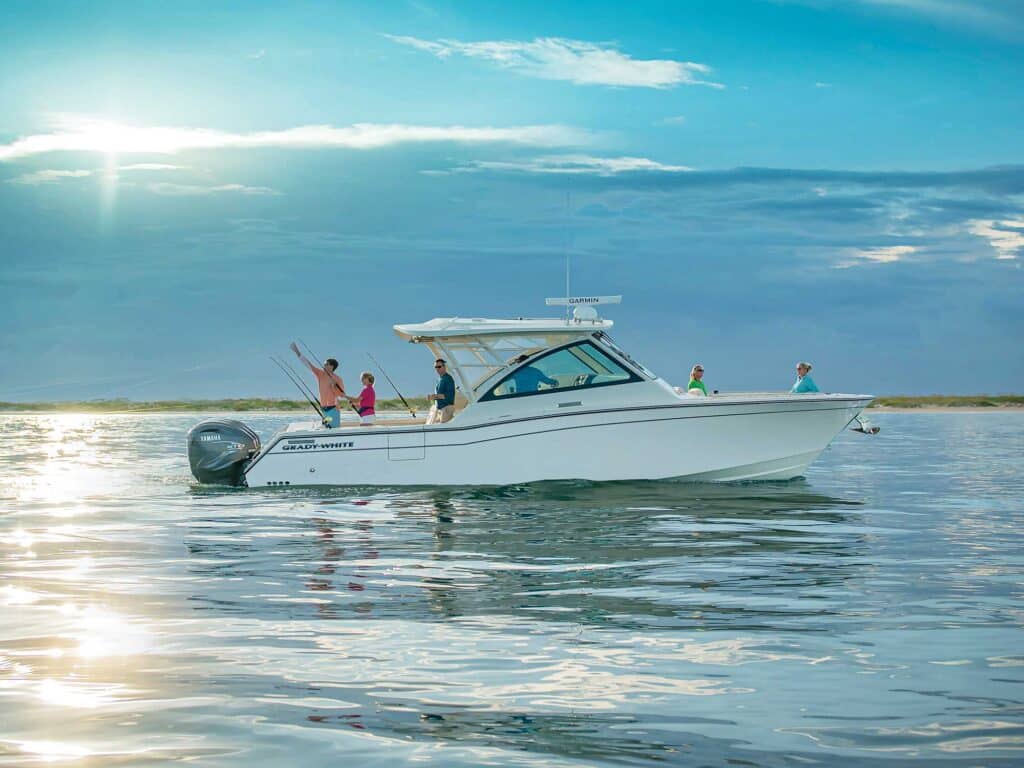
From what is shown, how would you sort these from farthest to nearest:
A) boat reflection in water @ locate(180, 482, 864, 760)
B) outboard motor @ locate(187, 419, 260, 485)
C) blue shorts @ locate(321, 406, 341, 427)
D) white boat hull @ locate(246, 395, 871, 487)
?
1. outboard motor @ locate(187, 419, 260, 485)
2. blue shorts @ locate(321, 406, 341, 427)
3. white boat hull @ locate(246, 395, 871, 487)
4. boat reflection in water @ locate(180, 482, 864, 760)

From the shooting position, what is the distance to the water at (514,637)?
560 centimetres

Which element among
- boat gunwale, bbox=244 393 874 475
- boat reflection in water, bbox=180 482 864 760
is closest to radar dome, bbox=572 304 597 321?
boat gunwale, bbox=244 393 874 475

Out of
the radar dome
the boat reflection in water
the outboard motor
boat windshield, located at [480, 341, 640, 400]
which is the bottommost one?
the boat reflection in water

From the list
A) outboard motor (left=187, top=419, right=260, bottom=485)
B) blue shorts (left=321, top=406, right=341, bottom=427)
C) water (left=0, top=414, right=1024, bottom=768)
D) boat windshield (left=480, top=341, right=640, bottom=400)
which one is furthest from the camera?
outboard motor (left=187, top=419, right=260, bottom=485)

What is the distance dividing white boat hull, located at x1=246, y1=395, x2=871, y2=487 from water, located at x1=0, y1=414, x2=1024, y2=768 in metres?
2.20

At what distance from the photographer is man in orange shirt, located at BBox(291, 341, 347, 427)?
64.6 feet

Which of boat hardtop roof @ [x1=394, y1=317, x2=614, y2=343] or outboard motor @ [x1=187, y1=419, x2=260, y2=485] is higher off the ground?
boat hardtop roof @ [x1=394, y1=317, x2=614, y2=343]

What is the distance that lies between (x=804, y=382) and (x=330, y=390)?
8.51 metres

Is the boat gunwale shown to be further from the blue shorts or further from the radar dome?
the radar dome

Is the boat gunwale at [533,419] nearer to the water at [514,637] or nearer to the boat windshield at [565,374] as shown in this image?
the boat windshield at [565,374]

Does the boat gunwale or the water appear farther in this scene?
the boat gunwale

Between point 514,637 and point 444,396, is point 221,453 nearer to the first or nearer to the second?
point 444,396

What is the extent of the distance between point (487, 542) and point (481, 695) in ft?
22.4

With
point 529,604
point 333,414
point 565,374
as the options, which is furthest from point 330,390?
point 529,604
